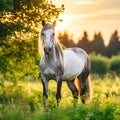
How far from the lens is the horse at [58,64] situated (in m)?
12.8

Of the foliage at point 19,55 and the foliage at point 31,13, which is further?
the foliage at point 19,55

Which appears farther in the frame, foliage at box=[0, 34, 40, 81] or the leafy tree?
foliage at box=[0, 34, 40, 81]

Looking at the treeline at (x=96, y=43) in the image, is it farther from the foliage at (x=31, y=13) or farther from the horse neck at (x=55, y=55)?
the horse neck at (x=55, y=55)

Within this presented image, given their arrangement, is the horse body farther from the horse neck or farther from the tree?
the tree

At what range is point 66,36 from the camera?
104 m

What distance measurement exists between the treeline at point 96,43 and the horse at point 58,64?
75.5 m

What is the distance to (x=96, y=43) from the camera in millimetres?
100188

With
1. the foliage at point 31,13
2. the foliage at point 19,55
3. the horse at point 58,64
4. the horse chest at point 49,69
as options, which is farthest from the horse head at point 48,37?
the foliage at point 19,55

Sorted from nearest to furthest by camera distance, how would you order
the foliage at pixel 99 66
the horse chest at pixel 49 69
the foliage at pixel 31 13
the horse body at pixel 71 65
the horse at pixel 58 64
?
the horse at pixel 58 64 → the horse chest at pixel 49 69 → the horse body at pixel 71 65 → the foliage at pixel 31 13 → the foliage at pixel 99 66

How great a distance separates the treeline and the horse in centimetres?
7550

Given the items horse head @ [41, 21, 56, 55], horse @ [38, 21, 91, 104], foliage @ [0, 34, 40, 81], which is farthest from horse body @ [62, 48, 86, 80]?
foliage @ [0, 34, 40, 81]

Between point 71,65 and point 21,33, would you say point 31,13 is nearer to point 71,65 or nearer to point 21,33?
point 21,33

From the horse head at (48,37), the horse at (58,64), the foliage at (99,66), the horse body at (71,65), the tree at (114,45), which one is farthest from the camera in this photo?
the tree at (114,45)

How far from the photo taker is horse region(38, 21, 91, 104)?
12750 mm
